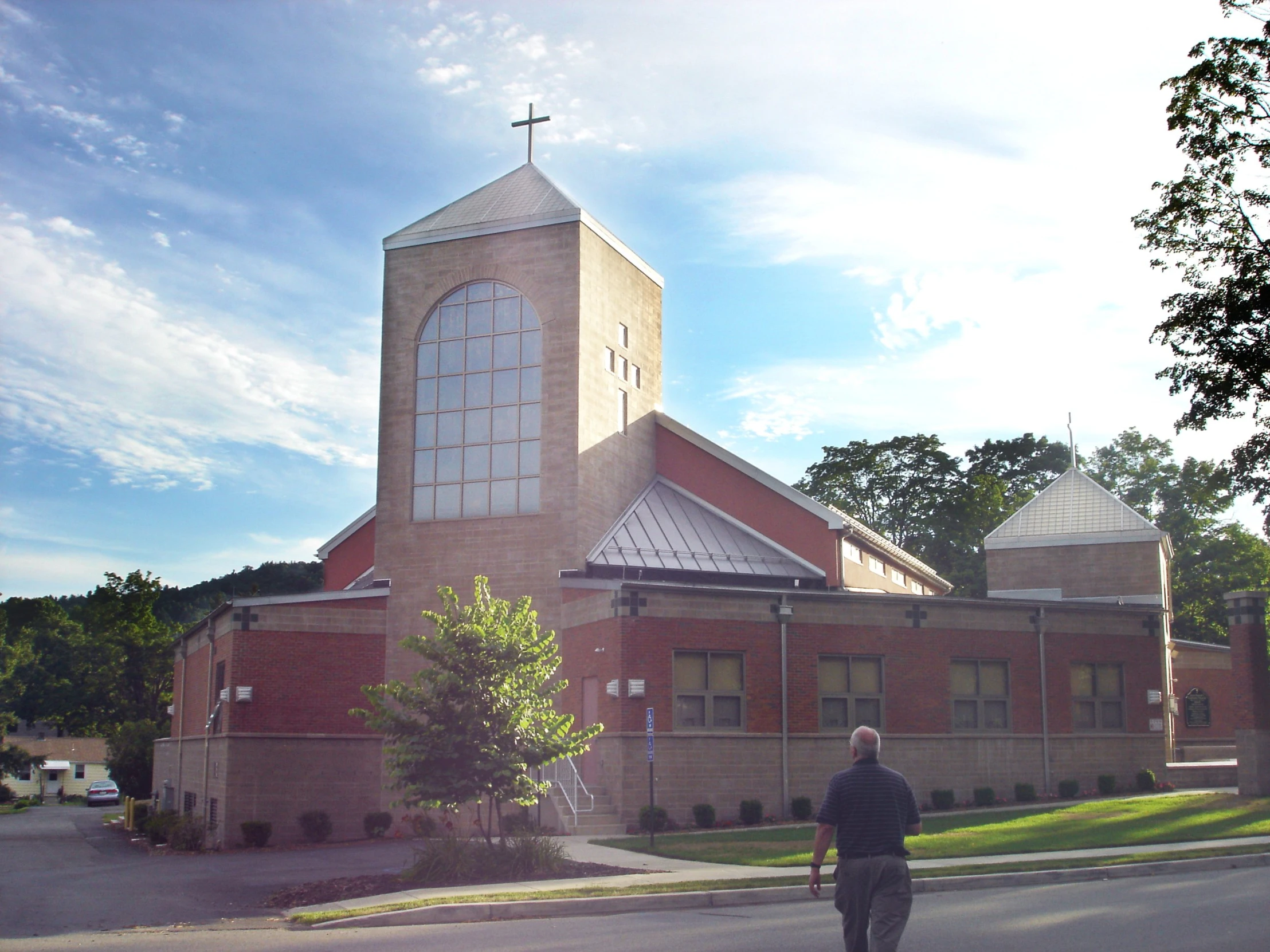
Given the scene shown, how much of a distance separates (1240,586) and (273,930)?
196 ft

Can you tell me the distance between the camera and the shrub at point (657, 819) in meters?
25.1

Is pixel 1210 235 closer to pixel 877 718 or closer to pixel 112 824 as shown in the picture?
pixel 877 718

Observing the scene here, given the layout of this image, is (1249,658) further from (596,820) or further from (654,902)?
(654,902)

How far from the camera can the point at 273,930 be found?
45.4ft

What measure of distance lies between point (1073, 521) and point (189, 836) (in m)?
29.5

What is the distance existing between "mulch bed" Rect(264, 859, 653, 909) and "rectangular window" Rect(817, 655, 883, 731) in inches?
423

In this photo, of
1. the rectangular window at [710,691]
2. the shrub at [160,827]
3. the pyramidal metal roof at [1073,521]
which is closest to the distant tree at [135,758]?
the shrub at [160,827]

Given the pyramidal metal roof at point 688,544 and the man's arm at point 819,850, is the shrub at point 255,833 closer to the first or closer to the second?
the pyramidal metal roof at point 688,544

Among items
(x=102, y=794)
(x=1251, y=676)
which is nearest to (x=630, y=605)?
(x=1251, y=676)

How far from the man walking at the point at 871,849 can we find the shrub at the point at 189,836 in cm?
2395

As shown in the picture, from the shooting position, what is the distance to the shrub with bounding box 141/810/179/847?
30888 millimetres

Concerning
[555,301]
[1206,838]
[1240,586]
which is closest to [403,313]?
[555,301]

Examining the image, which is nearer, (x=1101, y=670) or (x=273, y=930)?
(x=273, y=930)

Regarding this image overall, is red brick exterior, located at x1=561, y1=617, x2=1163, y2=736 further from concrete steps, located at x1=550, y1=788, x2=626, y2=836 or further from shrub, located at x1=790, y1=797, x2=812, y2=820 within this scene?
concrete steps, located at x1=550, y1=788, x2=626, y2=836
